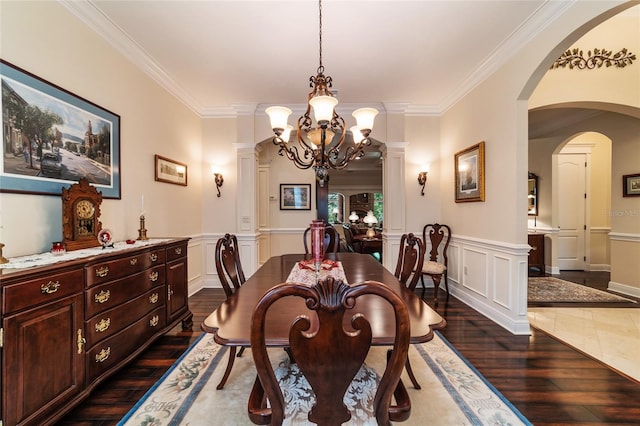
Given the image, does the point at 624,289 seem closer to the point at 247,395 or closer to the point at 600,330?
the point at 600,330

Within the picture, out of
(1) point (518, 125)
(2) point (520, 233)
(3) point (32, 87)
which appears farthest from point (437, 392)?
(3) point (32, 87)

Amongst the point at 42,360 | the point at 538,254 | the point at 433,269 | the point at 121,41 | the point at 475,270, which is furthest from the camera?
the point at 538,254

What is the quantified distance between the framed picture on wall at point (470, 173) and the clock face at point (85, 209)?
386cm

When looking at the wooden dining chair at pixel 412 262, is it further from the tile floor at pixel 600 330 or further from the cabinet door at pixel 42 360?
the cabinet door at pixel 42 360

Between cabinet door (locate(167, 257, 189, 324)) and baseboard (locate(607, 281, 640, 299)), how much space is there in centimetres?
607

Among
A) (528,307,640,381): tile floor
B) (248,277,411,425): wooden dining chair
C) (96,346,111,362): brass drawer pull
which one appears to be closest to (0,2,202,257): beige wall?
(96,346,111,362): brass drawer pull

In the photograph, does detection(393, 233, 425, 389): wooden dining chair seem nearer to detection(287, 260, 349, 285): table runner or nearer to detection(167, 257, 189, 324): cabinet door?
detection(287, 260, 349, 285): table runner

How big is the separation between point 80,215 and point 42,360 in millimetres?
964

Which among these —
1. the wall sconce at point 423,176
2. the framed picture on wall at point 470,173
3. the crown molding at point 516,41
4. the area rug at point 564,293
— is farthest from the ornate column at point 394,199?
the area rug at point 564,293

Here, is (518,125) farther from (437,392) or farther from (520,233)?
(437,392)

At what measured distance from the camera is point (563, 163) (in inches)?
212

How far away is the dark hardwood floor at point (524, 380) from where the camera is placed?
1.59 meters

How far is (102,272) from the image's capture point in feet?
5.64

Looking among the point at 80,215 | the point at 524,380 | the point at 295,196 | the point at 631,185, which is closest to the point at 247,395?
the point at 80,215
